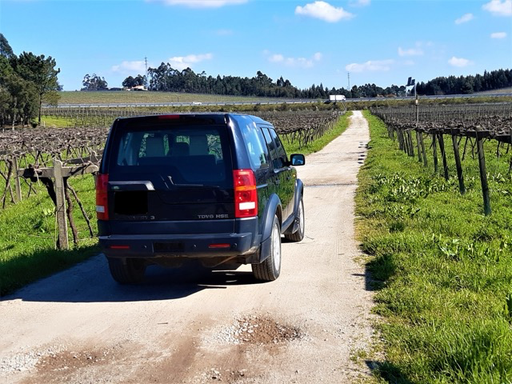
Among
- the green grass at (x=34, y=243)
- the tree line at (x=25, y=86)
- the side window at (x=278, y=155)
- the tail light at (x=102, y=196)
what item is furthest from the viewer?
the tree line at (x=25, y=86)

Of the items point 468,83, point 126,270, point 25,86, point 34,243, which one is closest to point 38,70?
point 25,86

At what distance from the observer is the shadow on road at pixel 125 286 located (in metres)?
6.46

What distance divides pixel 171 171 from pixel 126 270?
1477mm

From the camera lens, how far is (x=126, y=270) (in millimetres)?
6777

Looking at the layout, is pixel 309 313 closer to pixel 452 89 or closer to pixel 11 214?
pixel 11 214

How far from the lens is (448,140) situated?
36.0m

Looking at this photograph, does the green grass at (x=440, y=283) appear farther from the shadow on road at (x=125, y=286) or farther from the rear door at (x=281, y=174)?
the shadow on road at (x=125, y=286)

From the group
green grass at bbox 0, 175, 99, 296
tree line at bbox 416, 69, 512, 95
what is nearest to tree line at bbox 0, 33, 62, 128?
green grass at bbox 0, 175, 99, 296

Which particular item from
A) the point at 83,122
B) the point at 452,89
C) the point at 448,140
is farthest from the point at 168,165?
the point at 452,89

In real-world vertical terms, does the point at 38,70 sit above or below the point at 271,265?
above

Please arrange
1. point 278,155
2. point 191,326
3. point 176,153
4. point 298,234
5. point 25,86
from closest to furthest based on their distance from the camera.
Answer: point 191,326 < point 176,153 < point 278,155 < point 298,234 < point 25,86

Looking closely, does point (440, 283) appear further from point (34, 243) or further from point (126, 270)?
point (34, 243)

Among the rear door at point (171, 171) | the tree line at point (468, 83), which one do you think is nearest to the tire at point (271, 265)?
the rear door at point (171, 171)

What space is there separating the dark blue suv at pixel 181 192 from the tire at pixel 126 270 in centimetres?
32
